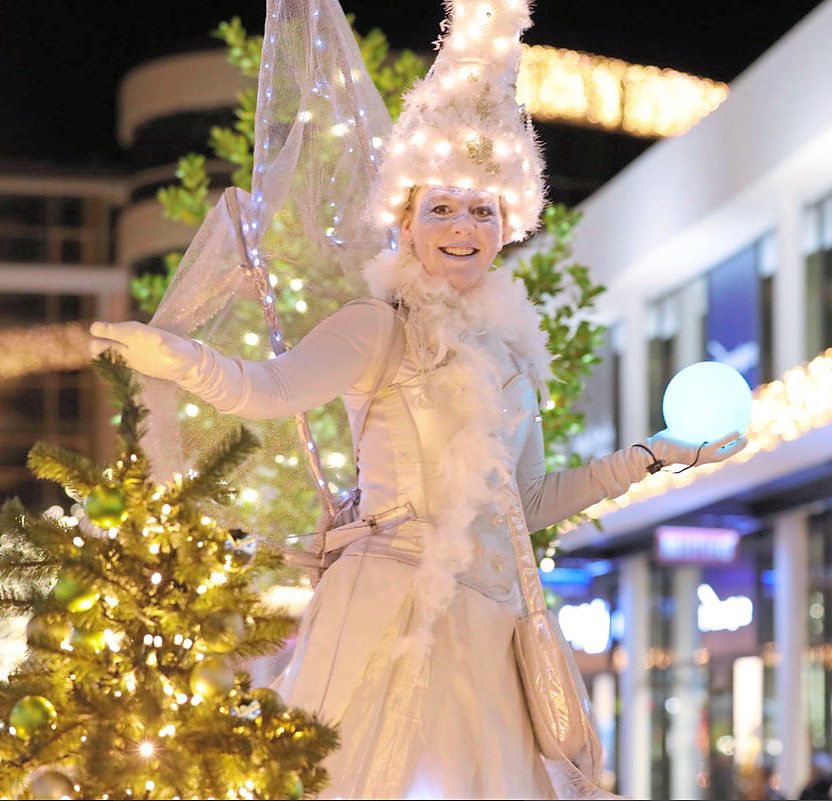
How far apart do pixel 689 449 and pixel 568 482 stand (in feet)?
0.98

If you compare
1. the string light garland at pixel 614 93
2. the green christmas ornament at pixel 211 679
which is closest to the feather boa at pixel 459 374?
the green christmas ornament at pixel 211 679

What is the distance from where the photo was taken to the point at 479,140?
4164mm

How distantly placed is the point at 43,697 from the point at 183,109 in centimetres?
2850

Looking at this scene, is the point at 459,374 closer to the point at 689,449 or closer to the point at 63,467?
the point at 689,449

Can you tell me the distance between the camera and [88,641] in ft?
11.2

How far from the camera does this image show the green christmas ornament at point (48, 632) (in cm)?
349

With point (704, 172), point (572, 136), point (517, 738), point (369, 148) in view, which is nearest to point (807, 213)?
point (704, 172)

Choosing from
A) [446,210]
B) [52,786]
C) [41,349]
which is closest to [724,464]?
[446,210]

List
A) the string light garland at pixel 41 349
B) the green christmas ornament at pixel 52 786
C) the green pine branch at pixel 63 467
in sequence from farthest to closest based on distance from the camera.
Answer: the string light garland at pixel 41 349, the green pine branch at pixel 63 467, the green christmas ornament at pixel 52 786

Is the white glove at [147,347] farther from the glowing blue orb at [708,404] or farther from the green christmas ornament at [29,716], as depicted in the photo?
the glowing blue orb at [708,404]

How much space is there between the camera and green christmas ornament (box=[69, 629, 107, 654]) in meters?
3.42

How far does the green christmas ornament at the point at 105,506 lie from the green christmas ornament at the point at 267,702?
42 centimetres

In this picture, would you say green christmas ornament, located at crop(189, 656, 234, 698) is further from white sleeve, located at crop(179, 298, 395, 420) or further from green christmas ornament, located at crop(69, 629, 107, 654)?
white sleeve, located at crop(179, 298, 395, 420)

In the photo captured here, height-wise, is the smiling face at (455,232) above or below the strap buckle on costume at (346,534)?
above
